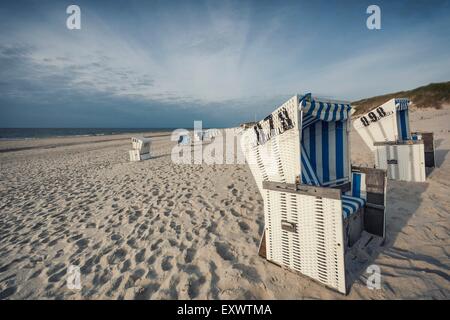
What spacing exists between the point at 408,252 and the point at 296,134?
212cm

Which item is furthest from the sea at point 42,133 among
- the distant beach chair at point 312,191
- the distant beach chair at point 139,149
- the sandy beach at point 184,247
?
the distant beach chair at point 312,191

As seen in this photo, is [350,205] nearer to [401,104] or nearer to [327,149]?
[327,149]

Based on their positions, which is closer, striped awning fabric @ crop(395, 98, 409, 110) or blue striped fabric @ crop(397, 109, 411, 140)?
striped awning fabric @ crop(395, 98, 409, 110)

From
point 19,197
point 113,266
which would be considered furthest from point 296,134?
point 19,197

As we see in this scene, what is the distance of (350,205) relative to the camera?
2668mm

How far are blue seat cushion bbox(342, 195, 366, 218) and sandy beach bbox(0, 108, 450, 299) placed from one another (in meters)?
0.55

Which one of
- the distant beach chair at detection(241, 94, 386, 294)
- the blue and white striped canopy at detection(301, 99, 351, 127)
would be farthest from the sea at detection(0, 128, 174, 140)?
the blue and white striped canopy at detection(301, 99, 351, 127)

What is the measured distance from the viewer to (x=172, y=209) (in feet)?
14.1

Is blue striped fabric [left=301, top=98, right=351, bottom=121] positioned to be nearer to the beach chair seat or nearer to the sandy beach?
the beach chair seat

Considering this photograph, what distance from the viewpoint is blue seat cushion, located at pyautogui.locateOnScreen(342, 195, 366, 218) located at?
8.16 ft

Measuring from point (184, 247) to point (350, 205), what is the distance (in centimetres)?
235

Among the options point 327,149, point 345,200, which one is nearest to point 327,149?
point 327,149

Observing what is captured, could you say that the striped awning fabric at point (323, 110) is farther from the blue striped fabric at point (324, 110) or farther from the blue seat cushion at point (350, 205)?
the blue seat cushion at point (350, 205)
